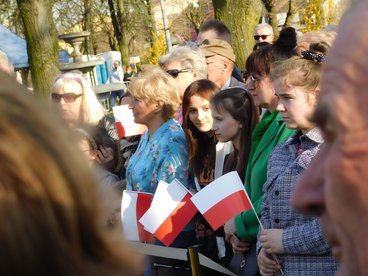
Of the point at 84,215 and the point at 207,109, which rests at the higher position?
the point at 84,215

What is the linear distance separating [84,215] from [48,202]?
0.08 m

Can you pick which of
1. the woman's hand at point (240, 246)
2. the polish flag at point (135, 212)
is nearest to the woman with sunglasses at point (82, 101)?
the polish flag at point (135, 212)

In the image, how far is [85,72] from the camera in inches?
621

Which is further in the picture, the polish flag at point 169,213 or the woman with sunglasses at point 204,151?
the woman with sunglasses at point 204,151

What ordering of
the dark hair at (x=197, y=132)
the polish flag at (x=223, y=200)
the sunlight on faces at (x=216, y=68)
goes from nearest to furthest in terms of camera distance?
the polish flag at (x=223, y=200) < the dark hair at (x=197, y=132) < the sunlight on faces at (x=216, y=68)

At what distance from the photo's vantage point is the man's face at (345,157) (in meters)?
1.04

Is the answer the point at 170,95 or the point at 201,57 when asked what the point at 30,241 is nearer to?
the point at 170,95

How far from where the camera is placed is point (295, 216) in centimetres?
329

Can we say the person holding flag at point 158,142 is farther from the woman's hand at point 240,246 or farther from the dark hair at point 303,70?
the dark hair at point 303,70

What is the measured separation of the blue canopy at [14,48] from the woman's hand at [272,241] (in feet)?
43.4

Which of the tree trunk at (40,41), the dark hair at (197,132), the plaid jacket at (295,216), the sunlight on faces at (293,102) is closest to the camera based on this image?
the plaid jacket at (295,216)

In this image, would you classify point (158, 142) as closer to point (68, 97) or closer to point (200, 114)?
point (200, 114)

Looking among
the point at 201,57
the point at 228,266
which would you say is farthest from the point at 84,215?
the point at 201,57

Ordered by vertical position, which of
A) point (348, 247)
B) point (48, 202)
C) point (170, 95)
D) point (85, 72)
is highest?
point (48, 202)
